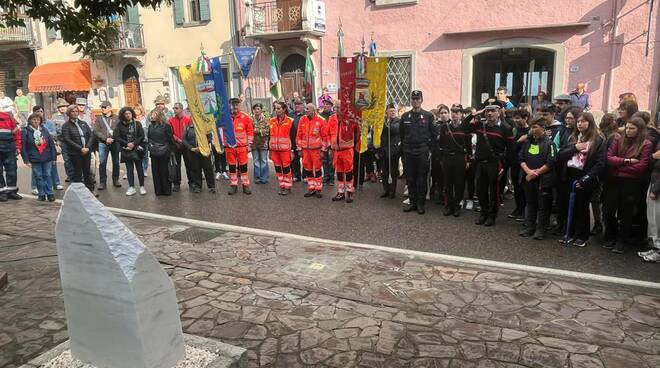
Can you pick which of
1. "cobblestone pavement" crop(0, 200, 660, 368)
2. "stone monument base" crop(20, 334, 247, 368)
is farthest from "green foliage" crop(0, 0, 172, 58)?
"stone monument base" crop(20, 334, 247, 368)

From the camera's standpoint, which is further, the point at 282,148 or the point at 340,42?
the point at 340,42

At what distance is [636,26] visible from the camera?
1353 centimetres

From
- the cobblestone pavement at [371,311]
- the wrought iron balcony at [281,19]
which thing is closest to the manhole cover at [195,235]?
the cobblestone pavement at [371,311]

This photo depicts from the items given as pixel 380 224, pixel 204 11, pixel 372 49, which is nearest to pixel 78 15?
pixel 380 224

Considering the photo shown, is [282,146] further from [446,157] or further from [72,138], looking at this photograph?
[72,138]

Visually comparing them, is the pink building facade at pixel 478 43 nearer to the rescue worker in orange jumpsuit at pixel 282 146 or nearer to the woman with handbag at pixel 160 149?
the rescue worker in orange jumpsuit at pixel 282 146

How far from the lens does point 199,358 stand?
2904 mm

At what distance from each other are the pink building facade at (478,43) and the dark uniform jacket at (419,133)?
23.9ft

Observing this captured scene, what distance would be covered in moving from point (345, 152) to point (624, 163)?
4.59 metres

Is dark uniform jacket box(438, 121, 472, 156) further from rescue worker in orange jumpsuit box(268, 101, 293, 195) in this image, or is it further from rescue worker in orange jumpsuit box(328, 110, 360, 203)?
rescue worker in orange jumpsuit box(268, 101, 293, 195)

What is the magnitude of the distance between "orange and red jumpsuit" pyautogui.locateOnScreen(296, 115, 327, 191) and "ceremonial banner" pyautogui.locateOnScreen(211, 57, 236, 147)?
1.42 m

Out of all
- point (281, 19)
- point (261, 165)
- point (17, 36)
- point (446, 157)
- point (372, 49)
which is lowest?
point (261, 165)

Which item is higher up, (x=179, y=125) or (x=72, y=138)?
(x=179, y=125)

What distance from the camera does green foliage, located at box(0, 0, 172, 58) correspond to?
440cm
